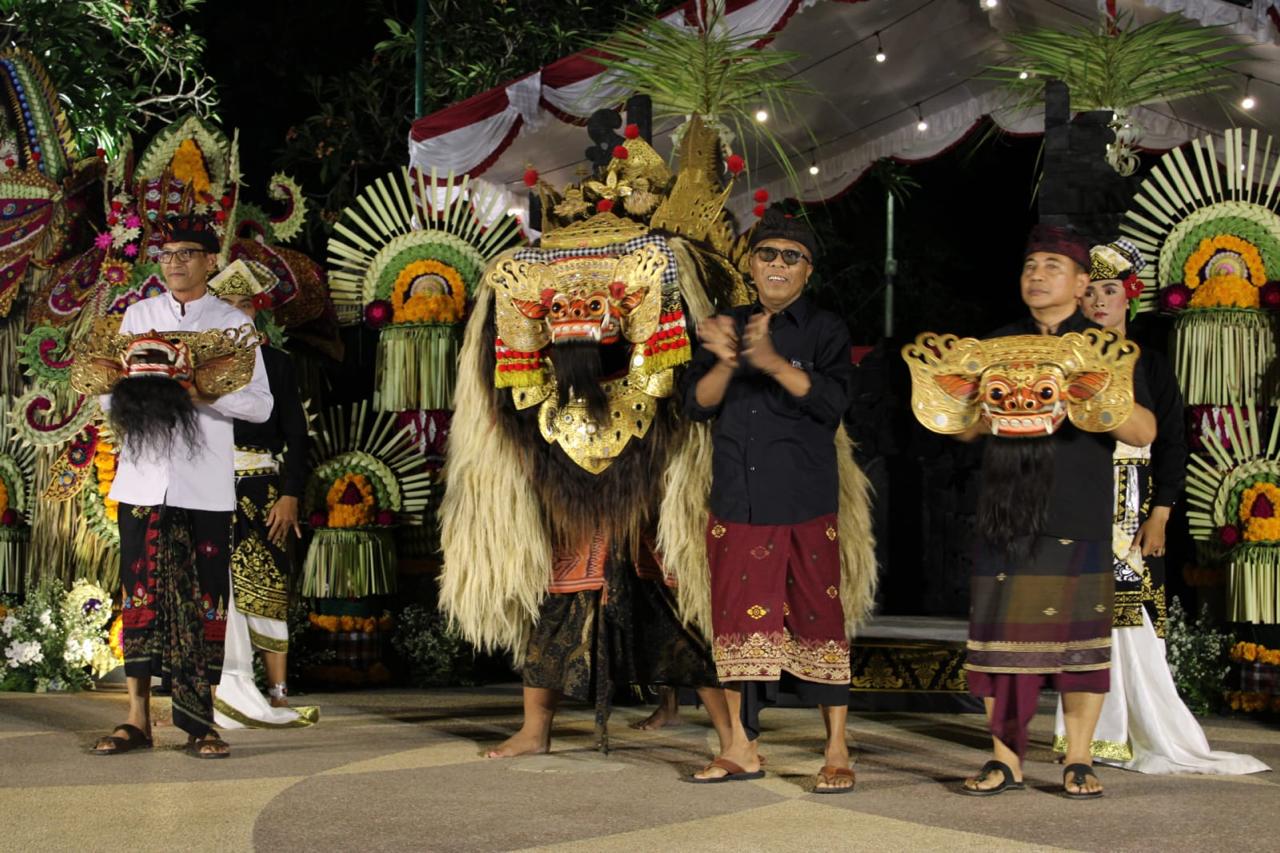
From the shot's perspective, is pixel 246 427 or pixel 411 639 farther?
pixel 411 639

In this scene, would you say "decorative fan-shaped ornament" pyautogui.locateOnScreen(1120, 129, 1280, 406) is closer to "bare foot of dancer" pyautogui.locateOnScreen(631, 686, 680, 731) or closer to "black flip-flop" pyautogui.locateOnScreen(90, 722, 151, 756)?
"bare foot of dancer" pyautogui.locateOnScreen(631, 686, 680, 731)

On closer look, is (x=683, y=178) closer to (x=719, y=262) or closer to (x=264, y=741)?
(x=719, y=262)

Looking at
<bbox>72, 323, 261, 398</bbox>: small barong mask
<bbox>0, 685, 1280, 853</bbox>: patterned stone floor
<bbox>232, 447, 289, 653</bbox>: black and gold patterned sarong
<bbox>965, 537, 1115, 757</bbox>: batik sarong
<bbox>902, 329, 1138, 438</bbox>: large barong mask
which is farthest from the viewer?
<bbox>232, 447, 289, 653</bbox>: black and gold patterned sarong

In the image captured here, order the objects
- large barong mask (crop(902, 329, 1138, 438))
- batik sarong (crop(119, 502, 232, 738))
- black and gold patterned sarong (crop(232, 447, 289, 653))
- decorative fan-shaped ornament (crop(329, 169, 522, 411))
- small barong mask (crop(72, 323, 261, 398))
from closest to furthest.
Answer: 1. large barong mask (crop(902, 329, 1138, 438))
2. small barong mask (crop(72, 323, 261, 398))
3. batik sarong (crop(119, 502, 232, 738))
4. black and gold patterned sarong (crop(232, 447, 289, 653))
5. decorative fan-shaped ornament (crop(329, 169, 522, 411))

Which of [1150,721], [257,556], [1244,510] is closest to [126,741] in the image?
[257,556]

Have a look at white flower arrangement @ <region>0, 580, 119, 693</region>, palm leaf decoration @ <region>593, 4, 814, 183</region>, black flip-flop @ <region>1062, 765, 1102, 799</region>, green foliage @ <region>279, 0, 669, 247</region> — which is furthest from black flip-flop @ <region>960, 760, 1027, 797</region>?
green foliage @ <region>279, 0, 669, 247</region>

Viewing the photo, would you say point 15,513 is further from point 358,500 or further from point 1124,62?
point 1124,62

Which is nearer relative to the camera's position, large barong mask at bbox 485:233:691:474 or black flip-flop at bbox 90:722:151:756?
large barong mask at bbox 485:233:691:474

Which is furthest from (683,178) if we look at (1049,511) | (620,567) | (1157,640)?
(1157,640)

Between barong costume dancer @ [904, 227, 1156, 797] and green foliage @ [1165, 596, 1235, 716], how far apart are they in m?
2.02

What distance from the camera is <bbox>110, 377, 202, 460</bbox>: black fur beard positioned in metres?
4.98

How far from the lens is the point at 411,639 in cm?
732

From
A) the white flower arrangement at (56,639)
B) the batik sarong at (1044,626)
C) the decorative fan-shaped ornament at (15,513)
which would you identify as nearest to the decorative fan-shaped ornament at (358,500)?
the white flower arrangement at (56,639)

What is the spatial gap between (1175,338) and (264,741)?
11.9 ft
